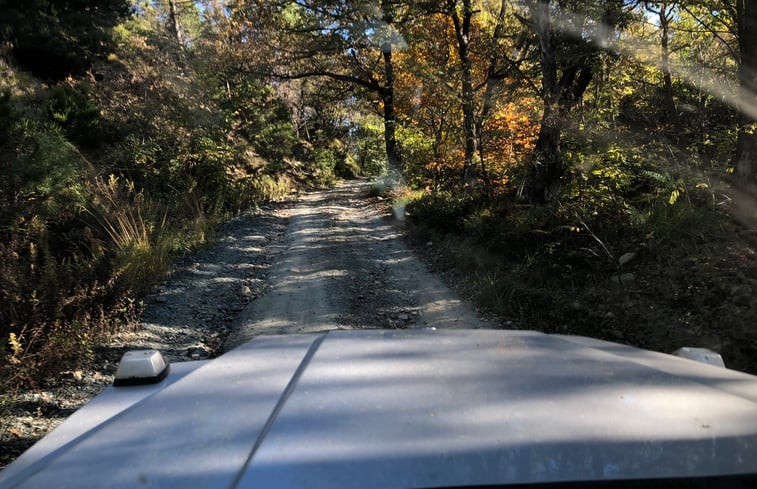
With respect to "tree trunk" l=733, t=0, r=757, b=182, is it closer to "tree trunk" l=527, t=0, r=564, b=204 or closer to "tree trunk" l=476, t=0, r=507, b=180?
"tree trunk" l=527, t=0, r=564, b=204

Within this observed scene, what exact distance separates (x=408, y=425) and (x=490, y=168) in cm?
964

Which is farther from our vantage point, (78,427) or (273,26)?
(273,26)

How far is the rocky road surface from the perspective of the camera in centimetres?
372

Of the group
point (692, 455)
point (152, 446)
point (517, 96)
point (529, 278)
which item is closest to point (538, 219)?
point (529, 278)

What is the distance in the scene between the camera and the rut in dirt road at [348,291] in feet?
18.1

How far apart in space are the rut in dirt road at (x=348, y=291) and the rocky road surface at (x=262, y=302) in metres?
0.01

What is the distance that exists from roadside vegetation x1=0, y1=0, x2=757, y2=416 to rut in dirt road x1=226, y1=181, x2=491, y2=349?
0.64 metres

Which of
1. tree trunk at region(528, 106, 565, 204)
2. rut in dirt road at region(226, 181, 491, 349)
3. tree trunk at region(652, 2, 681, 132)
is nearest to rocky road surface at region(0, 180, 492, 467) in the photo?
rut in dirt road at region(226, 181, 491, 349)

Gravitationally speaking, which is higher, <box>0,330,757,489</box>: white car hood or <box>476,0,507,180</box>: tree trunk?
<box>476,0,507,180</box>: tree trunk

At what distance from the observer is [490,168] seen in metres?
10.3

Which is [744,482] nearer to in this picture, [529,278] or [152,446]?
[152,446]

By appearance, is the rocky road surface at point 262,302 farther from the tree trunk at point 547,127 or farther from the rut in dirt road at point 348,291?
the tree trunk at point 547,127

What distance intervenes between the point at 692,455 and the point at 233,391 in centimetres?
144

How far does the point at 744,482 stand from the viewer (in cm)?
110
